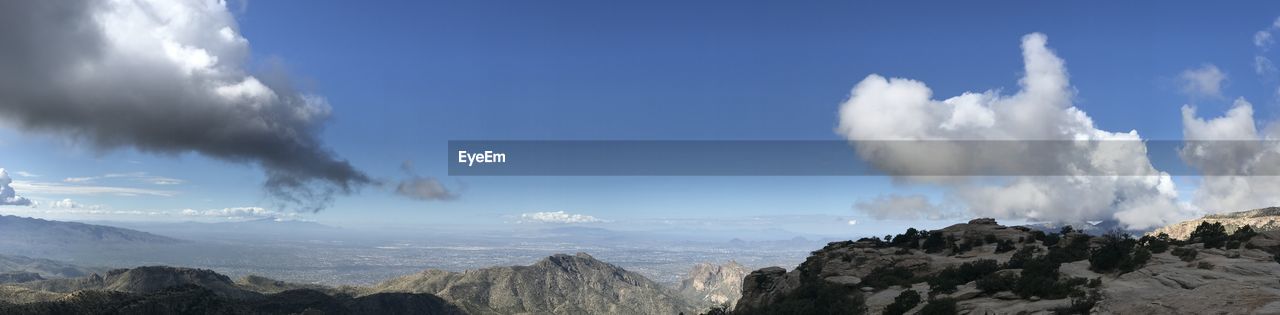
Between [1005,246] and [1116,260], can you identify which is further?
[1005,246]

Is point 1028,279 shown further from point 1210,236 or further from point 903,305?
point 1210,236

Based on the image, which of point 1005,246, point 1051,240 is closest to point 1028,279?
point 1005,246

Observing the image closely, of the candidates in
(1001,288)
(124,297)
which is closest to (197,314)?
(124,297)

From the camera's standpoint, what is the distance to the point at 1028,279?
115 feet

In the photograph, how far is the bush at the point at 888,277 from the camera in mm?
52875

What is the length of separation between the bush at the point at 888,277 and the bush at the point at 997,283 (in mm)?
13413

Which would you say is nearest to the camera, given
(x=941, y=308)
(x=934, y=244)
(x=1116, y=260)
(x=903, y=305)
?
(x=941, y=308)

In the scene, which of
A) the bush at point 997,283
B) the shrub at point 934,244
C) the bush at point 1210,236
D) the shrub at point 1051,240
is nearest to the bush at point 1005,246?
the shrub at point 1051,240

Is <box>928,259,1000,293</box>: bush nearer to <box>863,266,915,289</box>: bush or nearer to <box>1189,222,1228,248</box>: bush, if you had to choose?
<box>863,266,915,289</box>: bush

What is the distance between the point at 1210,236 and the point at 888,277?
3443cm

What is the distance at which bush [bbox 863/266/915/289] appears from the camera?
52.9 meters

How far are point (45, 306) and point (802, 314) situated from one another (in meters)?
228

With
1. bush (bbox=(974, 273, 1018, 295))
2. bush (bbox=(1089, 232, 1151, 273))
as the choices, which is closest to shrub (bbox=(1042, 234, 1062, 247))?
bush (bbox=(1089, 232, 1151, 273))

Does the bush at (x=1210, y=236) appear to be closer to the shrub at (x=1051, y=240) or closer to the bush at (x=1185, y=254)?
the bush at (x=1185, y=254)
